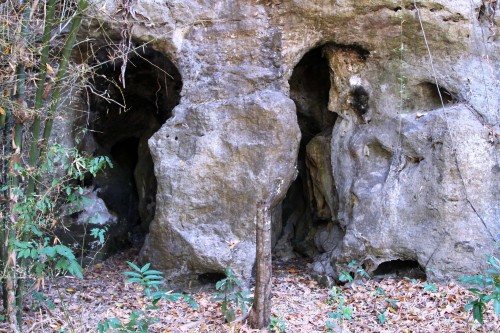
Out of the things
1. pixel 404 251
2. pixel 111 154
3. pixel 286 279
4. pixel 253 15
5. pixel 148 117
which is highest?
pixel 253 15

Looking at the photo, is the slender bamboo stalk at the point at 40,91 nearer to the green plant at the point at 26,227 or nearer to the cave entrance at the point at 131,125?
the green plant at the point at 26,227

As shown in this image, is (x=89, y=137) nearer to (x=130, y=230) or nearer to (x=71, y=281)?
(x=130, y=230)

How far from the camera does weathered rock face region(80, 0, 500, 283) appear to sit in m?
6.45

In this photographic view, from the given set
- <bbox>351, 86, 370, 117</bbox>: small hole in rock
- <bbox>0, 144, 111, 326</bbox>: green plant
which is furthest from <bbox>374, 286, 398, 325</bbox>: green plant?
<bbox>0, 144, 111, 326</bbox>: green plant

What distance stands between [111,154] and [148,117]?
0.96m

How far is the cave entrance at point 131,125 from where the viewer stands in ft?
27.7

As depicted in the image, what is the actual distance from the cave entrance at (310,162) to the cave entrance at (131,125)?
194cm

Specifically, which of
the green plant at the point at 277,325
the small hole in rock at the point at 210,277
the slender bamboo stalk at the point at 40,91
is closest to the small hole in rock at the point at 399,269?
the small hole in rock at the point at 210,277

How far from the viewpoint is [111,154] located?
994 centimetres

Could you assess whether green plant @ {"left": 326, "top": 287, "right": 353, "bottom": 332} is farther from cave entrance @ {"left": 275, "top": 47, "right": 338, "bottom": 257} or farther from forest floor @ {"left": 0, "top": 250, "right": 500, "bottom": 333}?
cave entrance @ {"left": 275, "top": 47, "right": 338, "bottom": 257}

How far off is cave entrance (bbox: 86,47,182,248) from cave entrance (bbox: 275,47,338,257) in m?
1.94

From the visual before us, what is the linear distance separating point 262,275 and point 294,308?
0.96 meters

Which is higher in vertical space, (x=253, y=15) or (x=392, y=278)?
(x=253, y=15)

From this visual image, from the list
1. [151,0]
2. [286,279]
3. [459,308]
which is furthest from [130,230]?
[459,308]
